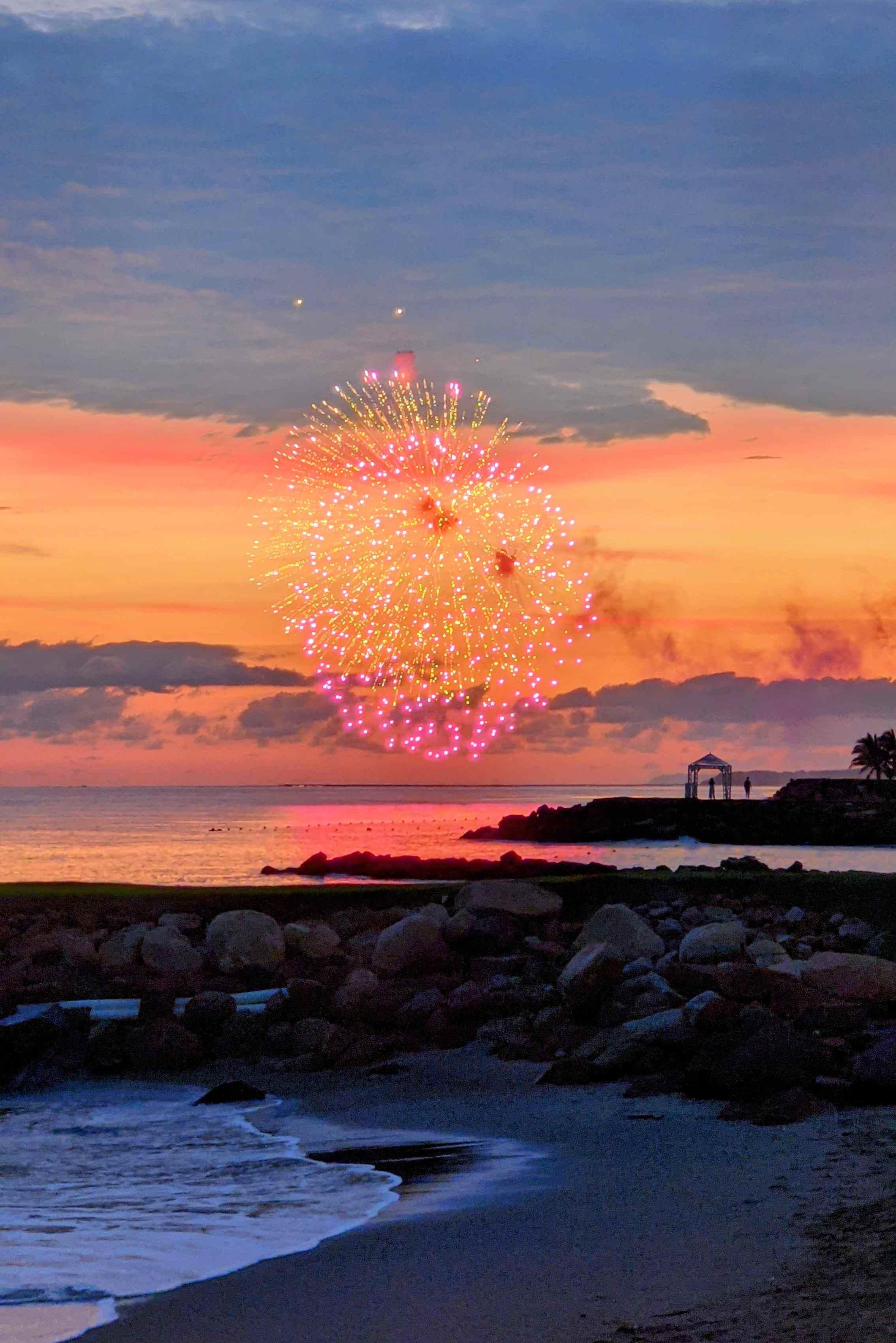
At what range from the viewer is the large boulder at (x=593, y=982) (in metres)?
16.4

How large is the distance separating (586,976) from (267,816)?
147 metres

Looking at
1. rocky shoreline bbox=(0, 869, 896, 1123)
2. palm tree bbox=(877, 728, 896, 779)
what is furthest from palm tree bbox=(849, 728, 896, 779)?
rocky shoreline bbox=(0, 869, 896, 1123)

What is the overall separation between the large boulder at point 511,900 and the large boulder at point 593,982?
6.23 metres

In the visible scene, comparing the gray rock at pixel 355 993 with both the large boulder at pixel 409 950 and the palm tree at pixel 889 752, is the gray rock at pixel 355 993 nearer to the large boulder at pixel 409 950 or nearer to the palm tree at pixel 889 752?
the large boulder at pixel 409 950

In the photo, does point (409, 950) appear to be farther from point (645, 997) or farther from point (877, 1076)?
point (877, 1076)

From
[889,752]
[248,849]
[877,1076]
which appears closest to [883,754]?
[889,752]

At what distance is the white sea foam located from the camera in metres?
8.71

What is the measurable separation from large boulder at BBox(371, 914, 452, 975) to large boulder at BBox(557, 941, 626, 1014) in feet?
13.1

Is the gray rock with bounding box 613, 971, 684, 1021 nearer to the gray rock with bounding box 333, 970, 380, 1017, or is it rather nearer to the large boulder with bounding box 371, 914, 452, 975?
the gray rock with bounding box 333, 970, 380, 1017

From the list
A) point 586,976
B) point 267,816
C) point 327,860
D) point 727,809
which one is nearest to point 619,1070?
point 586,976

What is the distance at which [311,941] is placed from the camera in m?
22.3

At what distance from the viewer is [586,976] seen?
16438 mm

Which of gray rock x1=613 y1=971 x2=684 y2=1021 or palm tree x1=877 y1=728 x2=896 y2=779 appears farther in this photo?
palm tree x1=877 y1=728 x2=896 y2=779

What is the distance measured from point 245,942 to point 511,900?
4.45m
